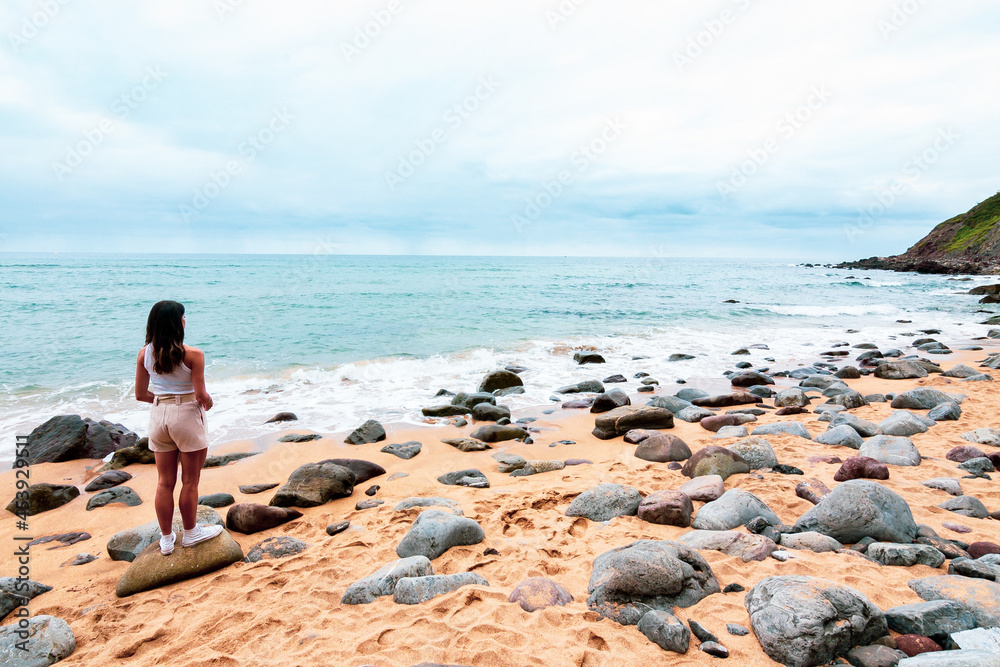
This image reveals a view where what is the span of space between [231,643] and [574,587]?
2.51 m

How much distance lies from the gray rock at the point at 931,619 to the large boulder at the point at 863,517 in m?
1.09

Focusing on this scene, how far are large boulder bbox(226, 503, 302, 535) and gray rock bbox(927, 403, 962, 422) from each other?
993 centimetres

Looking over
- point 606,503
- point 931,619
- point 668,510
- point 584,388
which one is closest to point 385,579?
point 606,503

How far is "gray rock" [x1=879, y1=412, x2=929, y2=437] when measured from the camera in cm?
713

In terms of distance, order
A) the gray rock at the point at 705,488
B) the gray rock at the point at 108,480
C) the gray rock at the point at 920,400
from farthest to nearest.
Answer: the gray rock at the point at 920,400 < the gray rock at the point at 108,480 < the gray rock at the point at 705,488

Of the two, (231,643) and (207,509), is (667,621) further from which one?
(207,509)

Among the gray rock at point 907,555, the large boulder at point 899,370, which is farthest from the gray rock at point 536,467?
the large boulder at point 899,370

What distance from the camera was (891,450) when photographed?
6.23m

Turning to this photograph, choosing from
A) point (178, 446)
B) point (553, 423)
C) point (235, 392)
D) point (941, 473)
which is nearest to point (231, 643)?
point (178, 446)

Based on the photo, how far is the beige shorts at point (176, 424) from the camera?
13.2 ft

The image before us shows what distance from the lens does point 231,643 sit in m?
3.32

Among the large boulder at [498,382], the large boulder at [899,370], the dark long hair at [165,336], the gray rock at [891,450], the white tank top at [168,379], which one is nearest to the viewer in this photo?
Answer: the dark long hair at [165,336]

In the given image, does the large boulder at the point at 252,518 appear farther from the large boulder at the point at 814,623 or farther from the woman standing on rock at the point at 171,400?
the large boulder at the point at 814,623

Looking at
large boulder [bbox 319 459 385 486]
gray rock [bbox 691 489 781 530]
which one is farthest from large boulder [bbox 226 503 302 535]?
gray rock [bbox 691 489 781 530]
